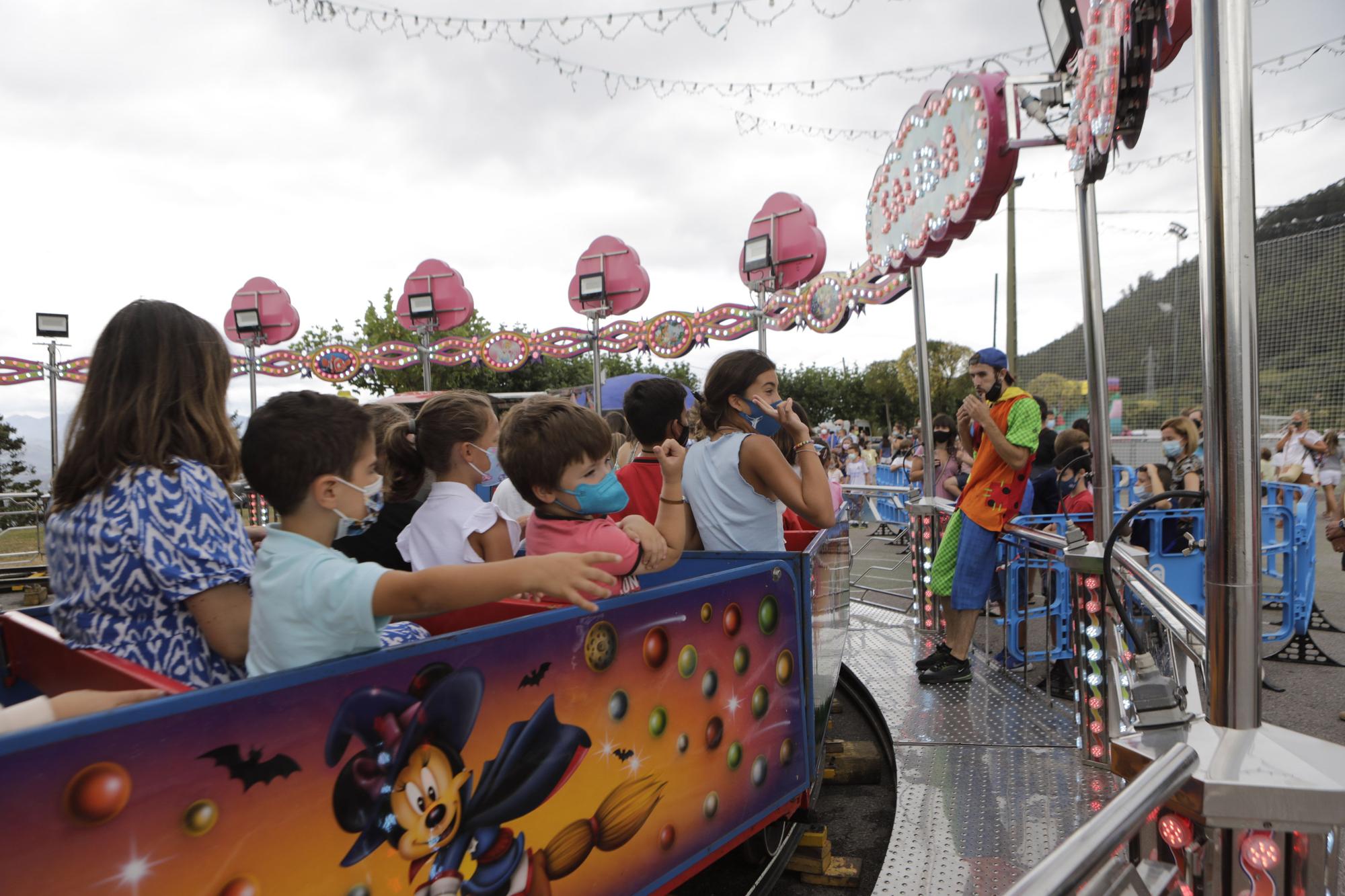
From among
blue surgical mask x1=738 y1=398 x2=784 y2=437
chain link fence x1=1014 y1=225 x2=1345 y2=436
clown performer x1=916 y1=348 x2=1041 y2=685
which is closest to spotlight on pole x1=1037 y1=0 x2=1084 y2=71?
clown performer x1=916 y1=348 x2=1041 y2=685

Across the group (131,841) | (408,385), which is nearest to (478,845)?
(131,841)

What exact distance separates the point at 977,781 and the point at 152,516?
2894 millimetres

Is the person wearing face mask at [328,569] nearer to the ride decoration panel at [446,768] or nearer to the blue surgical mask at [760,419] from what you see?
Result: the ride decoration panel at [446,768]

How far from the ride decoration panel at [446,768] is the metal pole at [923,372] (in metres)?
3.04

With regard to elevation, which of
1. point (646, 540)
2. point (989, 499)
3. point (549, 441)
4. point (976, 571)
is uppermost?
point (549, 441)

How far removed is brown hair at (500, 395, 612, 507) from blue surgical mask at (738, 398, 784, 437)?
32.5 inches

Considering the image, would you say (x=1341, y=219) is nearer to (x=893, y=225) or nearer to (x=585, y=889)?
(x=893, y=225)

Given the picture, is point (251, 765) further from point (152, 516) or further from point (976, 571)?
point (976, 571)

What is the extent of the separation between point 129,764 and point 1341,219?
2068 centimetres

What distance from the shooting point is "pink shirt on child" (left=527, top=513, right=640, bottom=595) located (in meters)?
2.13

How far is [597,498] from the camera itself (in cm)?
218

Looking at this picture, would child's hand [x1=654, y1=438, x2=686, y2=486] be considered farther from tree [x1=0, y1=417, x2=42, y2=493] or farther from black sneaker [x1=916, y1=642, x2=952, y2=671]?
tree [x1=0, y1=417, x2=42, y2=493]

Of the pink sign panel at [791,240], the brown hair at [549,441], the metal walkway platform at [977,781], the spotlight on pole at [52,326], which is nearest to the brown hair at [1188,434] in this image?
the metal walkway platform at [977,781]

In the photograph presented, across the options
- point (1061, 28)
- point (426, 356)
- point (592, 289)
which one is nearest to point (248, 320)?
point (426, 356)
